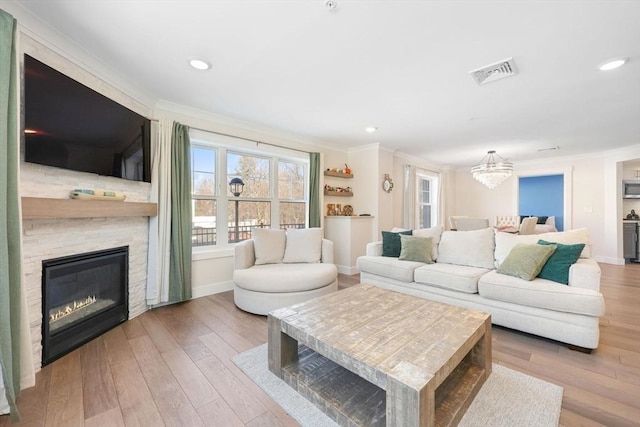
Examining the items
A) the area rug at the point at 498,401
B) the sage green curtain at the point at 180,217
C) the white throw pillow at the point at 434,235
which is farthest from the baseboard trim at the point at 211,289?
the white throw pillow at the point at 434,235

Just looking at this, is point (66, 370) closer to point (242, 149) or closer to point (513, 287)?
point (242, 149)

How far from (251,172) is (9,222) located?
2.82 meters

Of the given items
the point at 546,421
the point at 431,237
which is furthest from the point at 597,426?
the point at 431,237

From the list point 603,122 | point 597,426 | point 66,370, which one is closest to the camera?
point 597,426

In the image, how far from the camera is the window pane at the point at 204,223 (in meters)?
3.61

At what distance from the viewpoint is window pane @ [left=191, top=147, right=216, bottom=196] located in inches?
141

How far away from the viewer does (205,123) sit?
3465mm

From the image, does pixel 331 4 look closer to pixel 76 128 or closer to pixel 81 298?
pixel 76 128

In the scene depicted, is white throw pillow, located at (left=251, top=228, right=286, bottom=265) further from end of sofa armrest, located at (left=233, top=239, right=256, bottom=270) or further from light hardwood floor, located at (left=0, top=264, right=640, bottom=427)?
light hardwood floor, located at (left=0, top=264, right=640, bottom=427)

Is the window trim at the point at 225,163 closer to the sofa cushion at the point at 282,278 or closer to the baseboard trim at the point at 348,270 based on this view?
the sofa cushion at the point at 282,278

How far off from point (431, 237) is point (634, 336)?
189 cm

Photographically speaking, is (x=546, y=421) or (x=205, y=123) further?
(x=205, y=123)

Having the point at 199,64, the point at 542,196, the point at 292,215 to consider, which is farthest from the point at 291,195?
the point at 542,196

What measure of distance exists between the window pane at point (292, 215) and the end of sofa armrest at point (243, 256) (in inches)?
51.7
